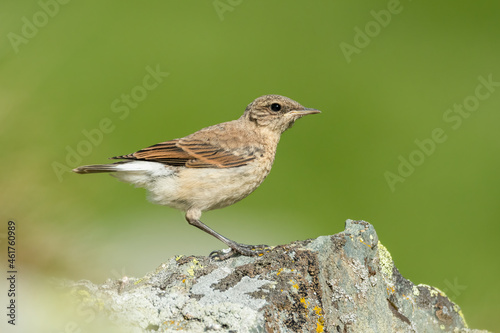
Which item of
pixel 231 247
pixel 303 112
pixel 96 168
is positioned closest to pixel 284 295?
pixel 231 247

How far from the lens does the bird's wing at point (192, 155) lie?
756cm

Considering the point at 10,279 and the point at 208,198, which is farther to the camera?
the point at 208,198

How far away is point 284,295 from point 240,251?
1.53 m

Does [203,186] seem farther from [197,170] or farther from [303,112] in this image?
[303,112]

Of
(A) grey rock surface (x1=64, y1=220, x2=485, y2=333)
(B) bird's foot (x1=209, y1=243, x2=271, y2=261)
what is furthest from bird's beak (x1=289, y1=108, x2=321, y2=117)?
(A) grey rock surface (x1=64, y1=220, x2=485, y2=333)

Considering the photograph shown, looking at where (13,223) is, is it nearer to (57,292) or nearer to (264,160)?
(57,292)

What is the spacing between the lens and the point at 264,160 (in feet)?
25.8

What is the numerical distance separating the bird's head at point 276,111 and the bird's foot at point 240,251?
1853mm

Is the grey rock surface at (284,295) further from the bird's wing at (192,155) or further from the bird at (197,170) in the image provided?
the bird's wing at (192,155)

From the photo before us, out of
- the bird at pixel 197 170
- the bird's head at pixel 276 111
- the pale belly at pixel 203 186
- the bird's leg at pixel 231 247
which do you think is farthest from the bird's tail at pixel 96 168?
the bird's head at pixel 276 111

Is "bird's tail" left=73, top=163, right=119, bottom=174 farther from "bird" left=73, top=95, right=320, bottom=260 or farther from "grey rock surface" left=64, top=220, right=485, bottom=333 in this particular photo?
"grey rock surface" left=64, top=220, right=485, bottom=333

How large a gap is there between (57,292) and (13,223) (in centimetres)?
229

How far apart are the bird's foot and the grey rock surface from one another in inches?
11.4

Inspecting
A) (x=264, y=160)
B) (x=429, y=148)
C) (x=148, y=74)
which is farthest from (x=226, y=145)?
(x=429, y=148)
